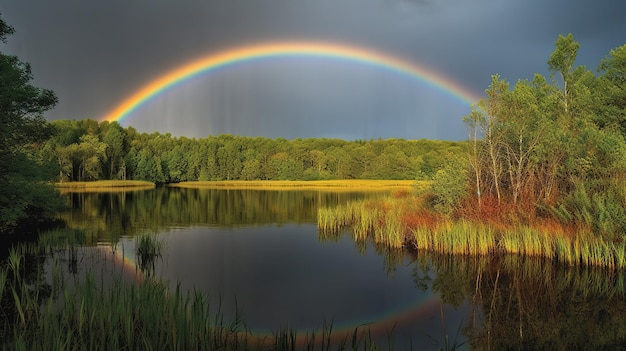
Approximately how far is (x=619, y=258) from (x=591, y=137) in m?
5.60

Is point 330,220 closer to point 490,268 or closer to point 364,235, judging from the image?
point 364,235

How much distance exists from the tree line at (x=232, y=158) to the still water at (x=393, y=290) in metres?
69.4

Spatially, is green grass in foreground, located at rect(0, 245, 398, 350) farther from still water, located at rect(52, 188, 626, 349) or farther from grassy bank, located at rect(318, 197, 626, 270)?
grassy bank, located at rect(318, 197, 626, 270)

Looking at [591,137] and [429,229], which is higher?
[591,137]

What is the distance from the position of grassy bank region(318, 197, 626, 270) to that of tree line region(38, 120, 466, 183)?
66.3 metres

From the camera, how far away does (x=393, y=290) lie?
1172cm

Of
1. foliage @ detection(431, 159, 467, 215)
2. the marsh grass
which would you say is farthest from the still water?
foliage @ detection(431, 159, 467, 215)

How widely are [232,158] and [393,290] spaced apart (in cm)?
9443

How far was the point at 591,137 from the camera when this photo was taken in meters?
16.0

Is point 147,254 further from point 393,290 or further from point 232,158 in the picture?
point 232,158

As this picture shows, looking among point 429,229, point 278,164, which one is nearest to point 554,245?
point 429,229

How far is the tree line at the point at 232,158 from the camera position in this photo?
292 ft

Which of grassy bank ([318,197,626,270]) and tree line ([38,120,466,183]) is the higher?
tree line ([38,120,466,183])

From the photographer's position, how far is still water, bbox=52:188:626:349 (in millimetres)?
8383
